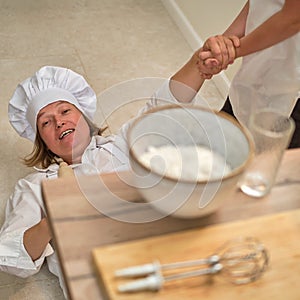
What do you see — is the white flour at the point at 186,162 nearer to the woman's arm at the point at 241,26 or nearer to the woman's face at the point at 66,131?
the woman's arm at the point at 241,26

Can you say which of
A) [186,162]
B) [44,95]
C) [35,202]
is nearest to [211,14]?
[44,95]

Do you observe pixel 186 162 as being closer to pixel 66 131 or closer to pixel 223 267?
pixel 223 267

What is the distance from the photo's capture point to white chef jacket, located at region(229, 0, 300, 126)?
4.41 feet

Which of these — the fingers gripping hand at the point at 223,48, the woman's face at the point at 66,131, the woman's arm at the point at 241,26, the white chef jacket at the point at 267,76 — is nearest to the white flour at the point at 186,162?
the fingers gripping hand at the point at 223,48

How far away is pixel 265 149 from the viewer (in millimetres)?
883

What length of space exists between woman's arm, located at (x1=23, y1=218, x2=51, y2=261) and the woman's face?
257 millimetres

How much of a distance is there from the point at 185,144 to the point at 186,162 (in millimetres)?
56

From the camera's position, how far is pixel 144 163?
29.4 inches

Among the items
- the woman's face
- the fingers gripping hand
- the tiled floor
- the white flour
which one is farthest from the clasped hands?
the tiled floor

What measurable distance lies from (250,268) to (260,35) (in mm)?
595

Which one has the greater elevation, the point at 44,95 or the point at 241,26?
the point at 241,26

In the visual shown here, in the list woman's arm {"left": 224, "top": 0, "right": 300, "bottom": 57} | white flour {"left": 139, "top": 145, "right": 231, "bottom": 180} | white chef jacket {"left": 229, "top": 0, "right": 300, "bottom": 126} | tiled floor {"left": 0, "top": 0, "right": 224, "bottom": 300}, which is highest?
white flour {"left": 139, "top": 145, "right": 231, "bottom": 180}

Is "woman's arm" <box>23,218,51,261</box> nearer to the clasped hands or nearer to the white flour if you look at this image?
the clasped hands

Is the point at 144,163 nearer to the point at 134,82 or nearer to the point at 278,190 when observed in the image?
the point at 278,190
